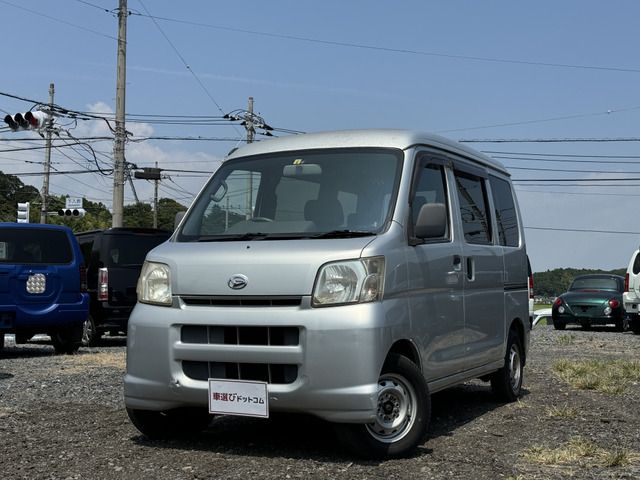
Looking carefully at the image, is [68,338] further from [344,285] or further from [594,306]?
[594,306]

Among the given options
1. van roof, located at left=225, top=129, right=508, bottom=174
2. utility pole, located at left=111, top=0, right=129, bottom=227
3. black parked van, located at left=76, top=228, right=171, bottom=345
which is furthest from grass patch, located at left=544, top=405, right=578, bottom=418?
utility pole, located at left=111, top=0, right=129, bottom=227

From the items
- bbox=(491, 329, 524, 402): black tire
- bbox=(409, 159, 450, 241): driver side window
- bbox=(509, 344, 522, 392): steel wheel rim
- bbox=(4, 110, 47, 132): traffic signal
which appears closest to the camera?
bbox=(409, 159, 450, 241): driver side window

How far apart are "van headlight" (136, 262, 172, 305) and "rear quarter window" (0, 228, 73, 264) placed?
7068mm

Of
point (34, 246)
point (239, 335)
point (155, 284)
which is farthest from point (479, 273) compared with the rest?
point (34, 246)

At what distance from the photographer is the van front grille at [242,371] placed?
4.83 m

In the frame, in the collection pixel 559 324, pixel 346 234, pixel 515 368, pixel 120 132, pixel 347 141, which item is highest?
pixel 120 132

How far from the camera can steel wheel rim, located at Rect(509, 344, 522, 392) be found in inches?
302

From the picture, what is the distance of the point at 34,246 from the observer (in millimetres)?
11914

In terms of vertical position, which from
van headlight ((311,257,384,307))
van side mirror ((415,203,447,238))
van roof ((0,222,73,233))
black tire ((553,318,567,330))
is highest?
van roof ((0,222,73,233))

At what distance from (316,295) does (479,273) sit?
217 centimetres

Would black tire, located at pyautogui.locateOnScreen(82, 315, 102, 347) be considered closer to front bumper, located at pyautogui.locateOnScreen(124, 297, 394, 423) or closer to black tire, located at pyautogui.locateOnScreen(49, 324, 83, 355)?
black tire, located at pyautogui.locateOnScreen(49, 324, 83, 355)

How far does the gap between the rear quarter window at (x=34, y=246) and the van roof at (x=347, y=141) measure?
6.61m

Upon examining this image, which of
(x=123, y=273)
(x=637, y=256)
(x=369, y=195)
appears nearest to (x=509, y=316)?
(x=369, y=195)

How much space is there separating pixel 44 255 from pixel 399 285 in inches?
325
